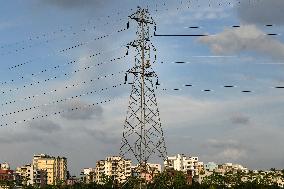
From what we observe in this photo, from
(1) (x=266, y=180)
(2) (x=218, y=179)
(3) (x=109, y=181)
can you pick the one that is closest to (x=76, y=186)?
(3) (x=109, y=181)

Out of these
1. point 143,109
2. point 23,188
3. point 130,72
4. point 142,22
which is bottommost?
point 23,188

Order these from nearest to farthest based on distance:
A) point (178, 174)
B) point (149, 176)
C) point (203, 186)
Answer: point (149, 176) → point (203, 186) → point (178, 174)

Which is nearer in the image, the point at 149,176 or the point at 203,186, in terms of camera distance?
the point at 149,176

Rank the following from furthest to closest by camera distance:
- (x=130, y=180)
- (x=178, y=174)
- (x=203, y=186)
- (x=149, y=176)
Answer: (x=178, y=174)
(x=203, y=186)
(x=130, y=180)
(x=149, y=176)

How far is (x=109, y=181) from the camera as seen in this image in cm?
19125

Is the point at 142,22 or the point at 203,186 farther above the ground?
the point at 142,22

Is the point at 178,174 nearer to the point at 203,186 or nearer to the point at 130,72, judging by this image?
the point at 203,186

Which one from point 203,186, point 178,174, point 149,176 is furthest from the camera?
point 178,174

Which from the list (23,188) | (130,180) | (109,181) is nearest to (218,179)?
(109,181)

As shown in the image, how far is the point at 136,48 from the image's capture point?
6116 cm

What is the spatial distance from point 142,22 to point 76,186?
140 m

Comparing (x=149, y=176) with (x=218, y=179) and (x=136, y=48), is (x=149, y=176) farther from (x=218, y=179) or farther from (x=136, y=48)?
(x=218, y=179)

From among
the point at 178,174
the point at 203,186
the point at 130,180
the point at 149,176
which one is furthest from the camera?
the point at 178,174

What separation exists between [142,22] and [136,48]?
3.09 meters
